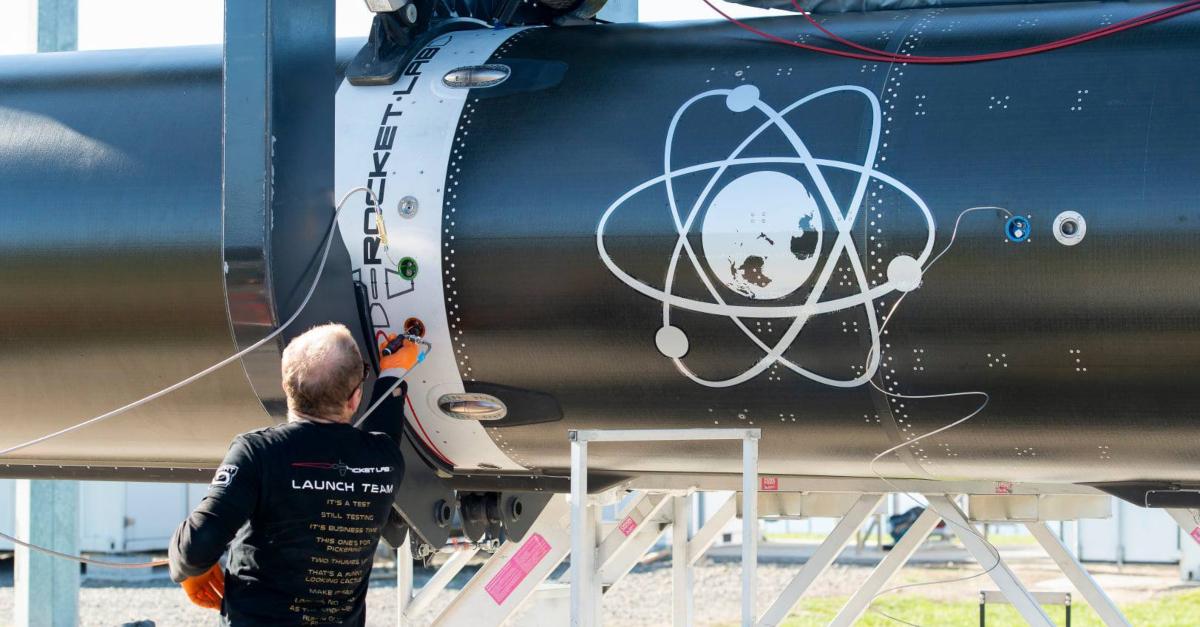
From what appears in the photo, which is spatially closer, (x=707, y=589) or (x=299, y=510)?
(x=299, y=510)

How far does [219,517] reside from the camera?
109 inches

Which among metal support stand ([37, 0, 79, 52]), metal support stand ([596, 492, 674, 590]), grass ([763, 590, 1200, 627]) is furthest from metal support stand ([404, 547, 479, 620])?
grass ([763, 590, 1200, 627])

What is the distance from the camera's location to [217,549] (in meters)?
2.78

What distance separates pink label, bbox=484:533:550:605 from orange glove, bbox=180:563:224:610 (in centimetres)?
216

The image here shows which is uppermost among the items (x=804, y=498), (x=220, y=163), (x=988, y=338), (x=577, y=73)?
(x=577, y=73)

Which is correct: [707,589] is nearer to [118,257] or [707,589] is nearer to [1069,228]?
[118,257]

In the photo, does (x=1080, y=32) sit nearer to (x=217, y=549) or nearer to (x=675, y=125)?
(x=675, y=125)

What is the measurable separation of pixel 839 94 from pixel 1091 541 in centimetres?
1477

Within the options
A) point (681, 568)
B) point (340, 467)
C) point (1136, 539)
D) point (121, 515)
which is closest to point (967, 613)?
point (1136, 539)

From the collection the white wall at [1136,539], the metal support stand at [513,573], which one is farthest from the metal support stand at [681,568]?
the white wall at [1136,539]

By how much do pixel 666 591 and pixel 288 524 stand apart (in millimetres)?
11766

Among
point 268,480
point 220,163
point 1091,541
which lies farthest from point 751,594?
point 1091,541

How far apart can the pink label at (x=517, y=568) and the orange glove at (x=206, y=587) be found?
2.16 metres

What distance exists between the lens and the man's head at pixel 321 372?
2.96 metres
